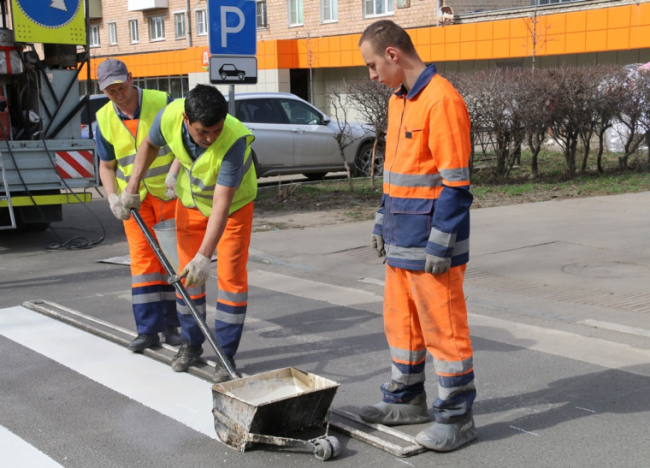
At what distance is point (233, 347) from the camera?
4.91 metres

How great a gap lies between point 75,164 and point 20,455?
630 cm

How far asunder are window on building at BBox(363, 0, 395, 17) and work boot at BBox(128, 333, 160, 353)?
2669cm

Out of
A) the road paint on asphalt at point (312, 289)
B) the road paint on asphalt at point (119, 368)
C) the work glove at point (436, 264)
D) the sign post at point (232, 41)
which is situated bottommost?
the road paint on asphalt at point (312, 289)

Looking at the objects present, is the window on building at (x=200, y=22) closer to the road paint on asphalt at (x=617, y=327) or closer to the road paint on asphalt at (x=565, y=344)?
the road paint on asphalt at (x=565, y=344)

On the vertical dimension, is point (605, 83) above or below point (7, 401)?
above

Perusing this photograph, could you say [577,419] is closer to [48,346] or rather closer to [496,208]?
[48,346]

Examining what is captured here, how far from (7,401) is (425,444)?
2.41 m

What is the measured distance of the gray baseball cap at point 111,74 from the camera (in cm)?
515

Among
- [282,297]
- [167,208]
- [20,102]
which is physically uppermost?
[20,102]

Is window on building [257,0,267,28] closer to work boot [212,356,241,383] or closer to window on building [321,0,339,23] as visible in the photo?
window on building [321,0,339,23]

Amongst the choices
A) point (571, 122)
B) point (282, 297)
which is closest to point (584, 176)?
point (571, 122)

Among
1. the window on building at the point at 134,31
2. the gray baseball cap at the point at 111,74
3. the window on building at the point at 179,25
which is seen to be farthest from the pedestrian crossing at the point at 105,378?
the window on building at the point at 134,31

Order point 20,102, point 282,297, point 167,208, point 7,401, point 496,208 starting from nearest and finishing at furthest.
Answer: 1. point 7,401
2. point 167,208
3. point 282,297
4. point 20,102
5. point 496,208

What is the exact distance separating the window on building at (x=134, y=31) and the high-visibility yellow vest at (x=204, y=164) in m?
39.7
